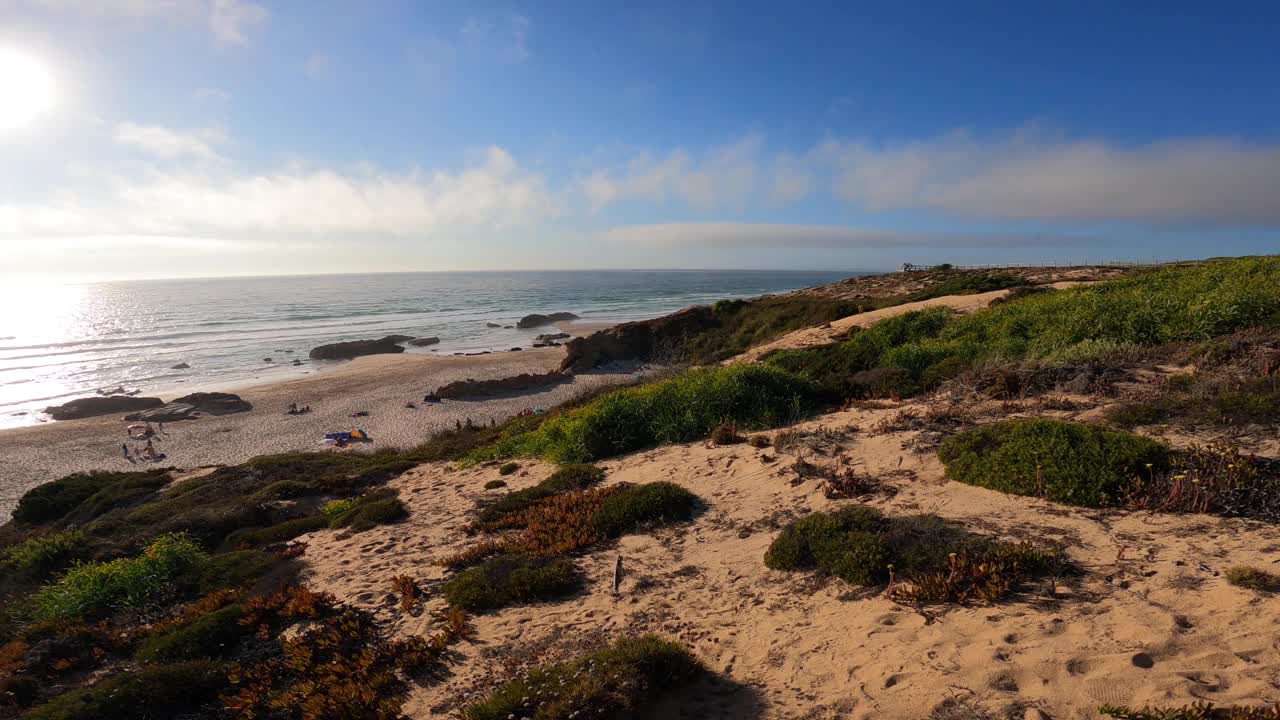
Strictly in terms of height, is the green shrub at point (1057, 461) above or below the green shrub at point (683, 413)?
above

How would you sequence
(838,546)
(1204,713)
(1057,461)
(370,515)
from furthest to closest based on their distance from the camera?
1. (370,515)
2. (1057,461)
3. (838,546)
4. (1204,713)

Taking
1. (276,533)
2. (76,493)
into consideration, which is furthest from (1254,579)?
(76,493)

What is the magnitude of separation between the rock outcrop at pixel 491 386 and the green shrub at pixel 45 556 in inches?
834

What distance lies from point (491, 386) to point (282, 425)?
10.9 metres

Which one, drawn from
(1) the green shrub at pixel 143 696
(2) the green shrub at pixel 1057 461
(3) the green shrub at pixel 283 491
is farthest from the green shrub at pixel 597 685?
(3) the green shrub at pixel 283 491

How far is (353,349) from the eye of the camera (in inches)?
2077

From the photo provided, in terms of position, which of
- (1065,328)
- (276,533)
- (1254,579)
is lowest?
(276,533)

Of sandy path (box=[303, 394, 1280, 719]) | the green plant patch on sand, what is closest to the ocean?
the green plant patch on sand

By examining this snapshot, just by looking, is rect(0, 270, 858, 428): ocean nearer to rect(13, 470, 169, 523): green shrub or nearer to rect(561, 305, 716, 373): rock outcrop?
rect(561, 305, 716, 373): rock outcrop

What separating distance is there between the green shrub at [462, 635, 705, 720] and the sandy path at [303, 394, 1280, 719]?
238 mm

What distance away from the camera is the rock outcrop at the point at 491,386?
33.0m

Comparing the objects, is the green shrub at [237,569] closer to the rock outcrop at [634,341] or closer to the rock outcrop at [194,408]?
the rock outcrop at [194,408]

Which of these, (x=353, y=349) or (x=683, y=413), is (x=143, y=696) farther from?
(x=353, y=349)

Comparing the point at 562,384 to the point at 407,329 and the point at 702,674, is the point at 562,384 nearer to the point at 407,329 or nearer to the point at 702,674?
the point at 702,674
